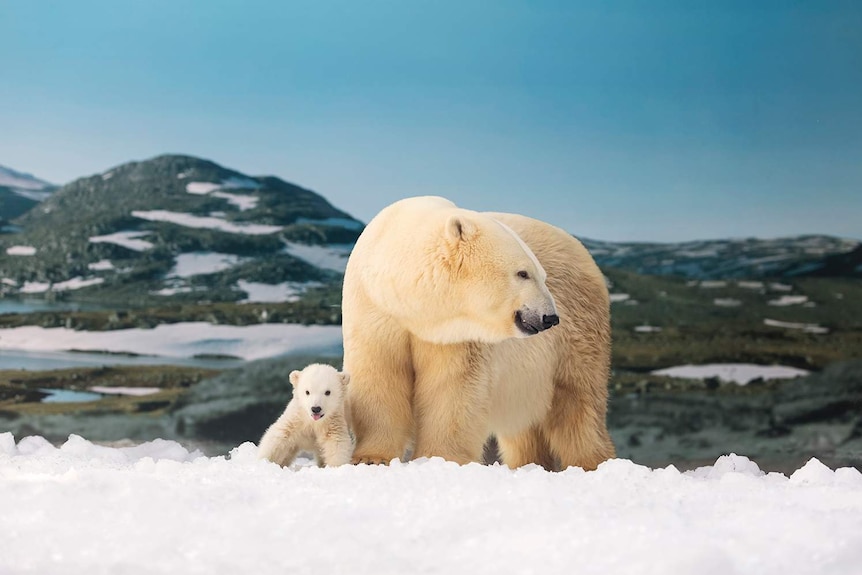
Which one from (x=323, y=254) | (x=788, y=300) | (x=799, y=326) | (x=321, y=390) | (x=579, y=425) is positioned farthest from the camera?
(x=788, y=300)

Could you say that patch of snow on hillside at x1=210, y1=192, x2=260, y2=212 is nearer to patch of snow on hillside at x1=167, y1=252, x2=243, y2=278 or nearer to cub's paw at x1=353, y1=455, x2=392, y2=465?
patch of snow on hillside at x1=167, y1=252, x2=243, y2=278

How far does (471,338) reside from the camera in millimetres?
2475

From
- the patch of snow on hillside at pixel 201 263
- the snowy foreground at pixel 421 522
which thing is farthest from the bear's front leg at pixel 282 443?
the patch of snow on hillside at pixel 201 263

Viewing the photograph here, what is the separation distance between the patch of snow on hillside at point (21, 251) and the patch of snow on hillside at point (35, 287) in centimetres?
24

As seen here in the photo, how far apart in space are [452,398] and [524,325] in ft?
1.20

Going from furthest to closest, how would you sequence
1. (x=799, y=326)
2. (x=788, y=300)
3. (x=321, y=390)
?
(x=788, y=300), (x=799, y=326), (x=321, y=390)

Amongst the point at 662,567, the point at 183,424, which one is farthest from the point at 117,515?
the point at 183,424

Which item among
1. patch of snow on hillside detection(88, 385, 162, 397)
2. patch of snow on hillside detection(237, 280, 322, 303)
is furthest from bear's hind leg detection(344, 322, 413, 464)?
patch of snow on hillside detection(88, 385, 162, 397)

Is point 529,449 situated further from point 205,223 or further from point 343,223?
point 205,223

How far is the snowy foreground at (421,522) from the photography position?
5.61ft

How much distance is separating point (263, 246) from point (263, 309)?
0.49m

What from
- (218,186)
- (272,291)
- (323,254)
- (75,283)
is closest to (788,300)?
(323,254)

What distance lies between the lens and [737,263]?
643 centimetres

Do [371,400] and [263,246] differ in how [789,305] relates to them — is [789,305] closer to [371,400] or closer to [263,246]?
[263,246]
